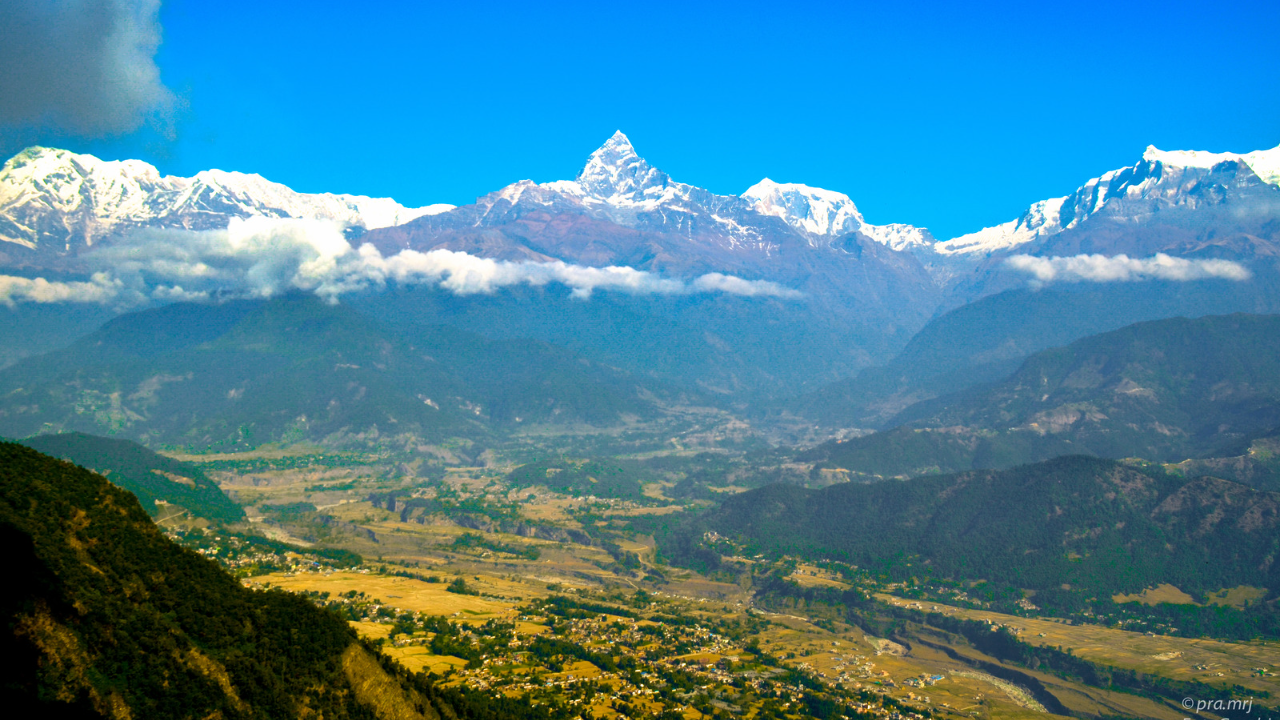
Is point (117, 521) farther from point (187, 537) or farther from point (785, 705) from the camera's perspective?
point (187, 537)

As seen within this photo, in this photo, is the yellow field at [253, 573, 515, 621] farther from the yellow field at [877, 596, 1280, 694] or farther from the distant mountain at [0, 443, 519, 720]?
the yellow field at [877, 596, 1280, 694]

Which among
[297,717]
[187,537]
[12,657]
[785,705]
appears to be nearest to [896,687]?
[785,705]

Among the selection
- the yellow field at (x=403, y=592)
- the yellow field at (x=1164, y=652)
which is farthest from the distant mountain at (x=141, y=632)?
the yellow field at (x=1164, y=652)

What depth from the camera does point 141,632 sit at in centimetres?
6425

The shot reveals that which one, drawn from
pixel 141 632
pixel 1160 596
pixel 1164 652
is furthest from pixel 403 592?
pixel 1160 596

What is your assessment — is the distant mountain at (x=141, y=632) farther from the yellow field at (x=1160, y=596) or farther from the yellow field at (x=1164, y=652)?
the yellow field at (x=1160, y=596)

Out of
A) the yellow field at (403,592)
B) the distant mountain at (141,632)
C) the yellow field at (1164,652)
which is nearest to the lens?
the distant mountain at (141,632)

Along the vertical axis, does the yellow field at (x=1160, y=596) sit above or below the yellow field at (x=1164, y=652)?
above

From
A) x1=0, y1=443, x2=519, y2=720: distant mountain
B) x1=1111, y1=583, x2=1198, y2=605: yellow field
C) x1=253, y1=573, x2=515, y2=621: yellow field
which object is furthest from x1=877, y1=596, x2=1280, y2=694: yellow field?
x1=0, y1=443, x2=519, y2=720: distant mountain

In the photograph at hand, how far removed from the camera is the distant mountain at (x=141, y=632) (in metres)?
55.8

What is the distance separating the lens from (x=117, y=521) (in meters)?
77.1

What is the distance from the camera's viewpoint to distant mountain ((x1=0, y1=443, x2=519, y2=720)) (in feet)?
183

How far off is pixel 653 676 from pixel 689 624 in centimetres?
4357

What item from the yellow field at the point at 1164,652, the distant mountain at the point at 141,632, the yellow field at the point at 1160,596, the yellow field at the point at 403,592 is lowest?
the yellow field at the point at 1164,652
